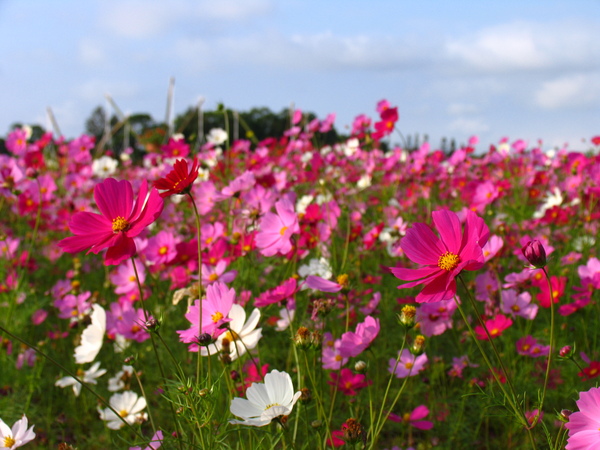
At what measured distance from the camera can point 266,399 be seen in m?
0.84

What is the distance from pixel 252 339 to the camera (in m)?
0.97

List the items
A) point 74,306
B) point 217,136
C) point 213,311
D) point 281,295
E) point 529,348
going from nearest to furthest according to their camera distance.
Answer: point 213,311 → point 281,295 → point 529,348 → point 74,306 → point 217,136

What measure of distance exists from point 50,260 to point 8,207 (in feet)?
4.07

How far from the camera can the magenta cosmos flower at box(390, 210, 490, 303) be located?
2.36 ft

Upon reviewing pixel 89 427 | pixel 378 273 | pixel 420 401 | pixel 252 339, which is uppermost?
pixel 252 339

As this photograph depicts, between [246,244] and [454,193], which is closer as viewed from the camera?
[246,244]

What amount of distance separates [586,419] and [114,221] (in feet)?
2.42

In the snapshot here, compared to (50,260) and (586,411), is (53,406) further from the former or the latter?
(586,411)

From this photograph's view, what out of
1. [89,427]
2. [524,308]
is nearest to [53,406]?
[89,427]

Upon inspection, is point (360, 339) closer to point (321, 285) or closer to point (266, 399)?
point (321, 285)

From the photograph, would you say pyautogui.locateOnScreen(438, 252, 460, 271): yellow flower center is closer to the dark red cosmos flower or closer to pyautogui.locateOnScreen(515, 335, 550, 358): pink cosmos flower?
the dark red cosmos flower

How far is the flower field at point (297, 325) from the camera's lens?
83cm

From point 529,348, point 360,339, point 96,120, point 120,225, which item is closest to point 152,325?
point 120,225

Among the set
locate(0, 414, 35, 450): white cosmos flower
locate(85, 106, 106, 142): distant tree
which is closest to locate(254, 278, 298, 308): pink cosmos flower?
locate(0, 414, 35, 450): white cosmos flower
